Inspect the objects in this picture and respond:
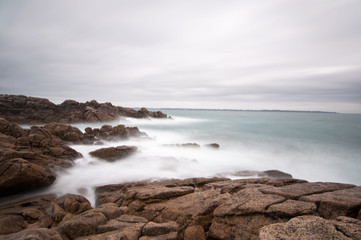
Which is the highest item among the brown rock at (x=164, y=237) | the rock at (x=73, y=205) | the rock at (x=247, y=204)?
the rock at (x=247, y=204)

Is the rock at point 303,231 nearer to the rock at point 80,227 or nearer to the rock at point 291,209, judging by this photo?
the rock at point 291,209

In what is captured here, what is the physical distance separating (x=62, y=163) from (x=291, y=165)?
1781 cm

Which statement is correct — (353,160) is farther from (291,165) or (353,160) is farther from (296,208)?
(296,208)

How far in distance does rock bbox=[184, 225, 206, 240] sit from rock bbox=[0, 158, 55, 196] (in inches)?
287

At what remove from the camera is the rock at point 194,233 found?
4.73 metres

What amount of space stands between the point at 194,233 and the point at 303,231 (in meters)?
2.40

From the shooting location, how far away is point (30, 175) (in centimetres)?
823

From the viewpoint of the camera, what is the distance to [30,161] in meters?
9.56

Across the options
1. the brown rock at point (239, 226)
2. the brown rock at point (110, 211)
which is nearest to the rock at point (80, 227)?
the brown rock at point (110, 211)

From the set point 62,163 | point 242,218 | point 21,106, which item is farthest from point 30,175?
point 21,106

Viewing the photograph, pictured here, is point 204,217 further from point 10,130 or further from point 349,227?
point 10,130

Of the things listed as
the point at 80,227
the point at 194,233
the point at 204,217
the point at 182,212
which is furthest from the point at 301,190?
the point at 80,227

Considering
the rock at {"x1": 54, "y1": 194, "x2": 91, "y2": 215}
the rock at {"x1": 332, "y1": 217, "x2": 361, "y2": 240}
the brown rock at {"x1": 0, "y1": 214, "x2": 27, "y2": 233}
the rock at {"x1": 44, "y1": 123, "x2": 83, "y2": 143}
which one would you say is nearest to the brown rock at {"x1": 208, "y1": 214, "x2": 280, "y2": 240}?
the rock at {"x1": 332, "y1": 217, "x2": 361, "y2": 240}

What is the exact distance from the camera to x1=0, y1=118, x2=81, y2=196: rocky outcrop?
25.7ft
